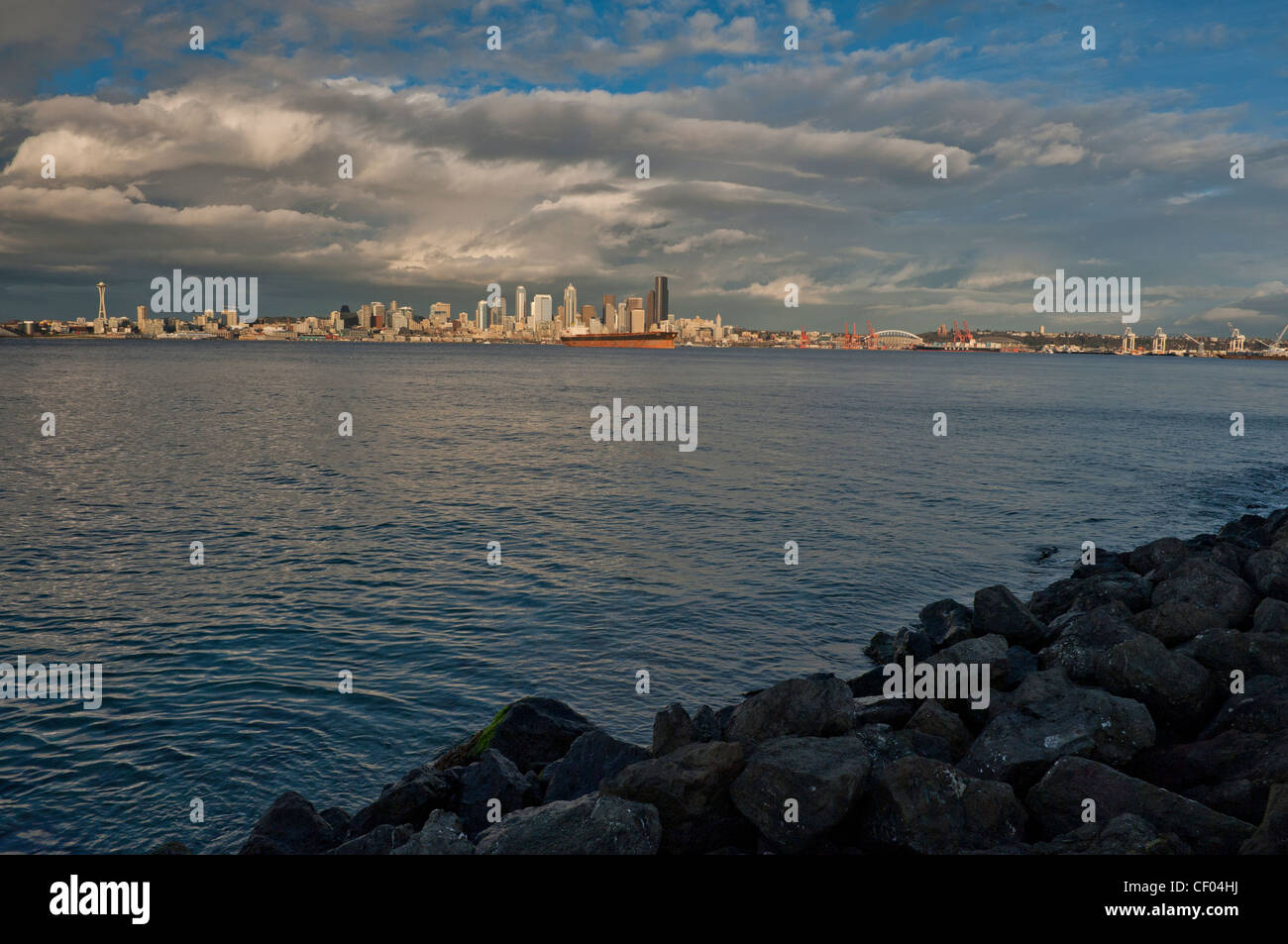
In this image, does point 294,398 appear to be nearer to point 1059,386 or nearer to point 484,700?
point 484,700

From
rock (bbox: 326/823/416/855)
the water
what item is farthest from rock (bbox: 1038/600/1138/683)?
rock (bbox: 326/823/416/855)

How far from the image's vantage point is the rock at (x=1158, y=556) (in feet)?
69.6

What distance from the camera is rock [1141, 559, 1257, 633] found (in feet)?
51.9

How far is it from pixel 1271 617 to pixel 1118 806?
8032mm

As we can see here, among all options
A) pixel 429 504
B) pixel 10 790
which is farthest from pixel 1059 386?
pixel 10 790

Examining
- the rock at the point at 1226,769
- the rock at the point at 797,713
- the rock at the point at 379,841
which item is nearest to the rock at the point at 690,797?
the rock at the point at 797,713

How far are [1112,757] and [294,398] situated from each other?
3377 inches

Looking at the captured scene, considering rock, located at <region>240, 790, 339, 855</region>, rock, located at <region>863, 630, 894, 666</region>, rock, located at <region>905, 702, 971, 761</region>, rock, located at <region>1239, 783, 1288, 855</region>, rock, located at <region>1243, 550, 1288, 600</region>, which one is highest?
rock, located at <region>1243, 550, 1288, 600</region>

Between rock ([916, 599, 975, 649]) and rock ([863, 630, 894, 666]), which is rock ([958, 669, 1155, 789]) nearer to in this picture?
rock ([916, 599, 975, 649])

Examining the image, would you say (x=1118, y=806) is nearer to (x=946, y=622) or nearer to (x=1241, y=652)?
(x=1241, y=652)

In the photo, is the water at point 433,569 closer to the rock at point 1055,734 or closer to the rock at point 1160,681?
the rock at point 1055,734

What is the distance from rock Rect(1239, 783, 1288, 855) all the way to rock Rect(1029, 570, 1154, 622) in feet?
33.2
